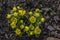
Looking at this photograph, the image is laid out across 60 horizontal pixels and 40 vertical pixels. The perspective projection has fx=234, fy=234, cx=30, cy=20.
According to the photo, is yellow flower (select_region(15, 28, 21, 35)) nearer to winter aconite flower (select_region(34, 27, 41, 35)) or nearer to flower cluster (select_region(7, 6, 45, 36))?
flower cluster (select_region(7, 6, 45, 36))

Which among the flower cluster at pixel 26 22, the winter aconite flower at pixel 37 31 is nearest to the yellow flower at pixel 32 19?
the flower cluster at pixel 26 22

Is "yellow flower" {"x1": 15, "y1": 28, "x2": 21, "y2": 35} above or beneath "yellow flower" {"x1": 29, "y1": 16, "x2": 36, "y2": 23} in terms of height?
beneath

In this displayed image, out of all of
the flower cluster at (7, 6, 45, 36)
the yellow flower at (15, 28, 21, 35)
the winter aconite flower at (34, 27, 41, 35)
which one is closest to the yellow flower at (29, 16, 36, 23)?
the flower cluster at (7, 6, 45, 36)

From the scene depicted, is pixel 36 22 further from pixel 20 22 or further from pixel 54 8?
pixel 54 8

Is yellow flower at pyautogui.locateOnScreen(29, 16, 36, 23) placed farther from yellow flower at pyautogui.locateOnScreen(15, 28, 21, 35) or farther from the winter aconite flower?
yellow flower at pyautogui.locateOnScreen(15, 28, 21, 35)

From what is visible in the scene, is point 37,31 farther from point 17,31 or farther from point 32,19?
point 17,31

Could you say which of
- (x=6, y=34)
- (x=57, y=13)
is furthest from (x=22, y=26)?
(x=57, y=13)

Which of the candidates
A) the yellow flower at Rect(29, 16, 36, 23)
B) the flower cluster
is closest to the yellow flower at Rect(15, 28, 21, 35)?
the flower cluster

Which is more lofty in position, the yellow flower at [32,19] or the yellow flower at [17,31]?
the yellow flower at [32,19]

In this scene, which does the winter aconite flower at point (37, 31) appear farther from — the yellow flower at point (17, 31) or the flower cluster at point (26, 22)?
the yellow flower at point (17, 31)
